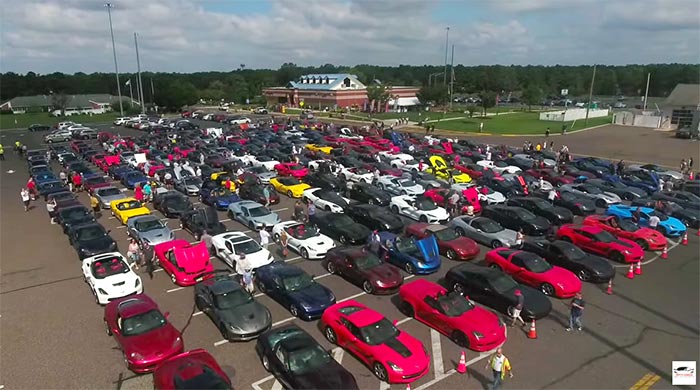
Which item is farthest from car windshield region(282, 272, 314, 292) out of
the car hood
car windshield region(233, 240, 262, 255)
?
car windshield region(233, 240, 262, 255)

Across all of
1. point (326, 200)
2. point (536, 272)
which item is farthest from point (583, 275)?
point (326, 200)

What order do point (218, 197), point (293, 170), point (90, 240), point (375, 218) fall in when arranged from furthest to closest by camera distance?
point (293, 170) → point (218, 197) → point (375, 218) → point (90, 240)

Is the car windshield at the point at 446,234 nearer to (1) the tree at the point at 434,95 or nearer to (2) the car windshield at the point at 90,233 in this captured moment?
(2) the car windshield at the point at 90,233

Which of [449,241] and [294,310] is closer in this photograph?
[294,310]

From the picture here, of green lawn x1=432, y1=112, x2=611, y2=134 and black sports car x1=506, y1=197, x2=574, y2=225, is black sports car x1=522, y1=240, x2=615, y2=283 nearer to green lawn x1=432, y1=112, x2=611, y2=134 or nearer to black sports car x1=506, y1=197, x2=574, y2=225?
black sports car x1=506, y1=197, x2=574, y2=225

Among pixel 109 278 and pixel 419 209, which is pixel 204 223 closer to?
pixel 109 278

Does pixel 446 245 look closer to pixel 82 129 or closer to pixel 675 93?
pixel 82 129
